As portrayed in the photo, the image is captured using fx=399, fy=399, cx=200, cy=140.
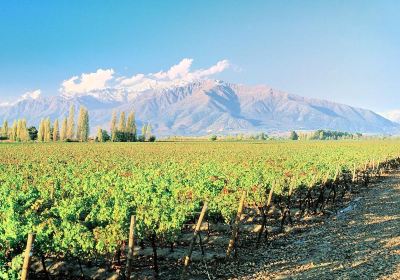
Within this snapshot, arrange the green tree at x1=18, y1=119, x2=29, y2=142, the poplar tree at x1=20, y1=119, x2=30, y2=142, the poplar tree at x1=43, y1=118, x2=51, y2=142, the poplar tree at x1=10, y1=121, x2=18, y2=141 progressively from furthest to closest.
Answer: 1. the poplar tree at x1=10, y1=121, x2=18, y2=141
2. the poplar tree at x1=20, y1=119, x2=30, y2=142
3. the green tree at x1=18, y1=119, x2=29, y2=142
4. the poplar tree at x1=43, y1=118, x2=51, y2=142

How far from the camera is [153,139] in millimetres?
163375

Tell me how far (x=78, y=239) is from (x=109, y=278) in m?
3.04

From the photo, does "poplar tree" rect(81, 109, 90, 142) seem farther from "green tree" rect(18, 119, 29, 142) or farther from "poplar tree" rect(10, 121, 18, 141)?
"poplar tree" rect(10, 121, 18, 141)

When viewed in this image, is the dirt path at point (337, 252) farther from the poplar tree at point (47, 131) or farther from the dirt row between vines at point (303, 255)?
the poplar tree at point (47, 131)

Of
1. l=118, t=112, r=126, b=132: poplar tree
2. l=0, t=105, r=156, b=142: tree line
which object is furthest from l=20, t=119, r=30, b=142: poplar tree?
l=118, t=112, r=126, b=132: poplar tree

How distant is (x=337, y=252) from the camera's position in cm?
1838

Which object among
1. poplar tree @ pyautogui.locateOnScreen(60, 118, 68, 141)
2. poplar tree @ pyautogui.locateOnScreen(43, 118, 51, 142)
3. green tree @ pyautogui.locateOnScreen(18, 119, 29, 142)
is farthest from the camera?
poplar tree @ pyautogui.locateOnScreen(60, 118, 68, 141)

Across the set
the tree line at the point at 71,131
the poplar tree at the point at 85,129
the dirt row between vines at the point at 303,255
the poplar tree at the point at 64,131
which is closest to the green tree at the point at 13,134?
the tree line at the point at 71,131

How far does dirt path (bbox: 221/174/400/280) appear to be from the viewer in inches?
626

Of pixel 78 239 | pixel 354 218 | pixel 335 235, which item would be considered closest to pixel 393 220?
pixel 354 218

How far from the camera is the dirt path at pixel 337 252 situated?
52.1ft

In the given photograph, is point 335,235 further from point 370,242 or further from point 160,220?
point 160,220

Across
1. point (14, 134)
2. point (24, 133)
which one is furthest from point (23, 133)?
point (14, 134)

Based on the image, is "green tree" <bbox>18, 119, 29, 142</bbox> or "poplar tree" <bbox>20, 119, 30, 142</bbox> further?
"poplar tree" <bbox>20, 119, 30, 142</bbox>
